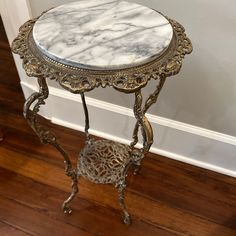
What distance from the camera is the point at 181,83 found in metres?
1.36

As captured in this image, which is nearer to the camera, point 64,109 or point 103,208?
point 103,208

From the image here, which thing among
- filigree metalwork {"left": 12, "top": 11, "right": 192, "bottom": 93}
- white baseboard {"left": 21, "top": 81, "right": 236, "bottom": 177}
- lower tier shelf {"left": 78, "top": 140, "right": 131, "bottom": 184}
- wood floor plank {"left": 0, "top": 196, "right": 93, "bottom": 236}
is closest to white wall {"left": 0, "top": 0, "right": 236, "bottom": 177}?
white baseboard {"left": 21, "top": 81, "right": 236, "bottom": 177}

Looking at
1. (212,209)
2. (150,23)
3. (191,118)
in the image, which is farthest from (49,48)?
(212,209)

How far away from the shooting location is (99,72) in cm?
84

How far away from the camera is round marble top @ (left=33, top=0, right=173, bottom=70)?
2.79ft

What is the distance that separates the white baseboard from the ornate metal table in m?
0.46

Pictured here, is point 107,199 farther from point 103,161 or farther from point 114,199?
point 103,161

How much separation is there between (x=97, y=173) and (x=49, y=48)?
2.06ft

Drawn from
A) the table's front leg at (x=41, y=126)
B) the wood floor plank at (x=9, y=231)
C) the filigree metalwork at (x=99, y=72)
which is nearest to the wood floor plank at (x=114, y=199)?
the table's front leg at (x=41, y=126)

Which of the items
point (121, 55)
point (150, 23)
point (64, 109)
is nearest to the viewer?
point (121, 55)

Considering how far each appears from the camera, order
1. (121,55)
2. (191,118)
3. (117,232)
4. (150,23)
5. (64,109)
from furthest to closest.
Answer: (64,109)
(191,118)
(117,232)
(150,23)
(121,55)

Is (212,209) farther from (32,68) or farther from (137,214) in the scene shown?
(32,68)

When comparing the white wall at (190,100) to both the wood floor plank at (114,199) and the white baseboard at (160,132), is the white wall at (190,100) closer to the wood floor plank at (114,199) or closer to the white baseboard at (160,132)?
the white baseboard at (160,132)

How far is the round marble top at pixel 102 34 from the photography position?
85cm
